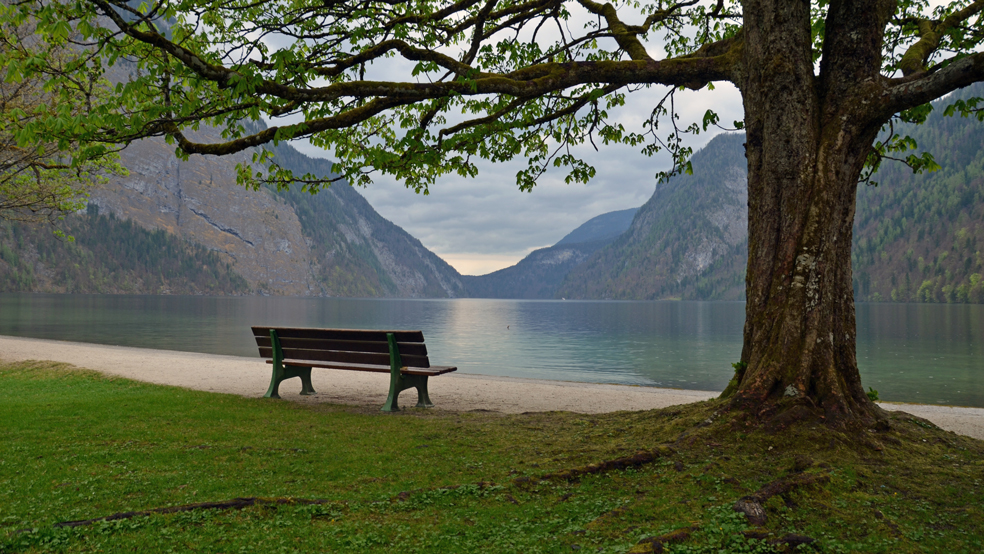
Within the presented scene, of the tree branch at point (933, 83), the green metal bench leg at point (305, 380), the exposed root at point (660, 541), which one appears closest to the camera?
the exposed root at point (660, 541)

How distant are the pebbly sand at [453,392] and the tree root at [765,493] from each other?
649 centimetres

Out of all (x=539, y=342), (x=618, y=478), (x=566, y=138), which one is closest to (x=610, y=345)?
(x=539, y=342)

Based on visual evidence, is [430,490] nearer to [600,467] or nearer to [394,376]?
[600,467]

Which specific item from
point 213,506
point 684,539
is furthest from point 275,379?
point 684,539

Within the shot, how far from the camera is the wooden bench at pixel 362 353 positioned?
32.1ft

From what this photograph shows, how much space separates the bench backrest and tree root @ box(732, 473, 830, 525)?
19.5ft

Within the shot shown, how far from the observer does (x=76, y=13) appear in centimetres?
576

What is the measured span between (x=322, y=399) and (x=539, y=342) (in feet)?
107

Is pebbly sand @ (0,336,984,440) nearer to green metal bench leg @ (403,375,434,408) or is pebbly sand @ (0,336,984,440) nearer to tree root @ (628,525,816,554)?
green metal bench leg @ (403,375,434,408)

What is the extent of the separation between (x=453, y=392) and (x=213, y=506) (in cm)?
957

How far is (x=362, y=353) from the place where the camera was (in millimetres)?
10031

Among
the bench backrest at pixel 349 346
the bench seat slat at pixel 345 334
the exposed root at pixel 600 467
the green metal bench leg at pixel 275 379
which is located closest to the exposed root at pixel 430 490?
the exposed root at pixel 600 467

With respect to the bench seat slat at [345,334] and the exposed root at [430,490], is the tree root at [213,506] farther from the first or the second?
the bench seat slat at [345,334]

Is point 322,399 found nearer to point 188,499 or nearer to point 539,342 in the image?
point 188,499
